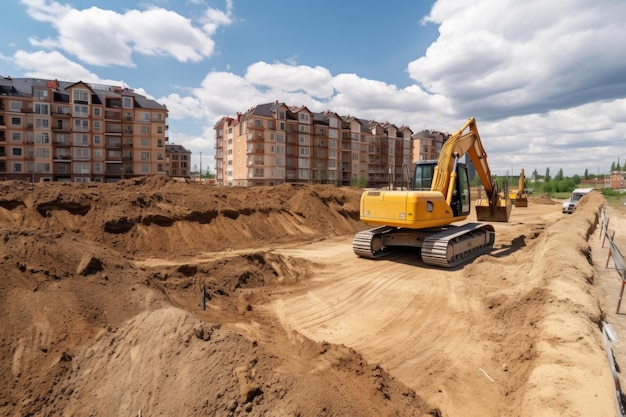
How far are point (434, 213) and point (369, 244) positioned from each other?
99.0 inches

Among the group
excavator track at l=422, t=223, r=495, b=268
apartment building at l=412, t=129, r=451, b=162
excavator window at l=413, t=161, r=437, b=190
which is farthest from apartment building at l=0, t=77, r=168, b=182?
apartment building at l=412, t=129, r=451, b=162

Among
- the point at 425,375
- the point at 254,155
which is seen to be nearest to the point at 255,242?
the point at 425,375

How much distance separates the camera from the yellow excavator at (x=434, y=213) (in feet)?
39.9

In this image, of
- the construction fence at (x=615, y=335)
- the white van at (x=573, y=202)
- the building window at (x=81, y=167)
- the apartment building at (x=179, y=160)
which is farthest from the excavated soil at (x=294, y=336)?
the apartment building at (x=179, y=160)

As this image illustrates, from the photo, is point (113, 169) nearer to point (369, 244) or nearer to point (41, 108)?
point (41, 108)

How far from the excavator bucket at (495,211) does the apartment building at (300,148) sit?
36117 millimetres

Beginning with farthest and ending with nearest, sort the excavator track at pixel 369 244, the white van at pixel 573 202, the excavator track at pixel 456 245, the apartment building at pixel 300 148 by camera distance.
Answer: the apartment building at pixel 300 148 < the white van at pixel 573 202 < the excavator track at pixel 369 244 < the excavator track at pixel 456 245

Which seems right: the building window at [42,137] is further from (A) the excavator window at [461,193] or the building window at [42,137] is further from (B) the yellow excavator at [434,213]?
(A) the excavator window at [461,193]

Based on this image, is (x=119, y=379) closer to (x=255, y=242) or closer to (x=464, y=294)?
(x=464, y=294)

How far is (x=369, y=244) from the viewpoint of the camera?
13.5 meters

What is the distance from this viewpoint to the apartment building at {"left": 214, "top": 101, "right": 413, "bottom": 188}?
189ft

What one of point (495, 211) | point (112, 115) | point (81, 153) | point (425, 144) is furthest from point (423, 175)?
point (425, 144)

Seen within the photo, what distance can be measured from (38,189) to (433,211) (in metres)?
16.7

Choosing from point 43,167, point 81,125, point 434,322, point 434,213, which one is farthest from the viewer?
point 81,125
